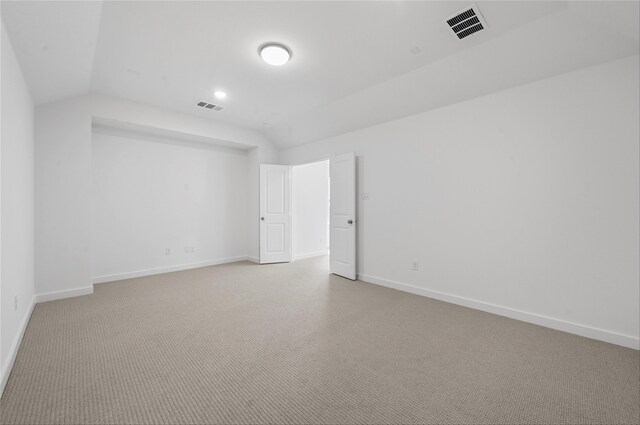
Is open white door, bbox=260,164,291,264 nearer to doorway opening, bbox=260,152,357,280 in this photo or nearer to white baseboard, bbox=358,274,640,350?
doorway opening, bbox=260,152,357,280

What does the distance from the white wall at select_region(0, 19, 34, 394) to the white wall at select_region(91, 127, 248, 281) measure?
139 cm

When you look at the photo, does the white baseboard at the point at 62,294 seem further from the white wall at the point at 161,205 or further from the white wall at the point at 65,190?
the white wall at the point at 161,205

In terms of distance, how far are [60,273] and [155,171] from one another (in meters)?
2.09

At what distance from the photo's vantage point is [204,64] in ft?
10.2

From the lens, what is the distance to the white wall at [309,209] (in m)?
6.39

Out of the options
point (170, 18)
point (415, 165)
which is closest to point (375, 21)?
point (170, 18)

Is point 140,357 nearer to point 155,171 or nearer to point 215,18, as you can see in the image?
point 215,18

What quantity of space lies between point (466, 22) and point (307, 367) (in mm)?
3064

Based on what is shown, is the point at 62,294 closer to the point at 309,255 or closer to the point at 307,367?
the point at 307,367

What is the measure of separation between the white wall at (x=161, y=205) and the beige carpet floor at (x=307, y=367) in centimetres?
138

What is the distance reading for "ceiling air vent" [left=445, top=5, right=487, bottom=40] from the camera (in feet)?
7.34

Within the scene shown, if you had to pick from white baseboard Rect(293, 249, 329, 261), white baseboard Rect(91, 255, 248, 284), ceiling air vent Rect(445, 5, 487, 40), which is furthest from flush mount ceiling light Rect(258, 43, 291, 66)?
white baseboard Rect(293, 249, 329, 261)

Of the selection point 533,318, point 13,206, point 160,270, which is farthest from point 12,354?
point 533,318

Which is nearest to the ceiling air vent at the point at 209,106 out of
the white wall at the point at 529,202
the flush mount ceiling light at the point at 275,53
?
the flush mount ceiling light at the point at 275,53
